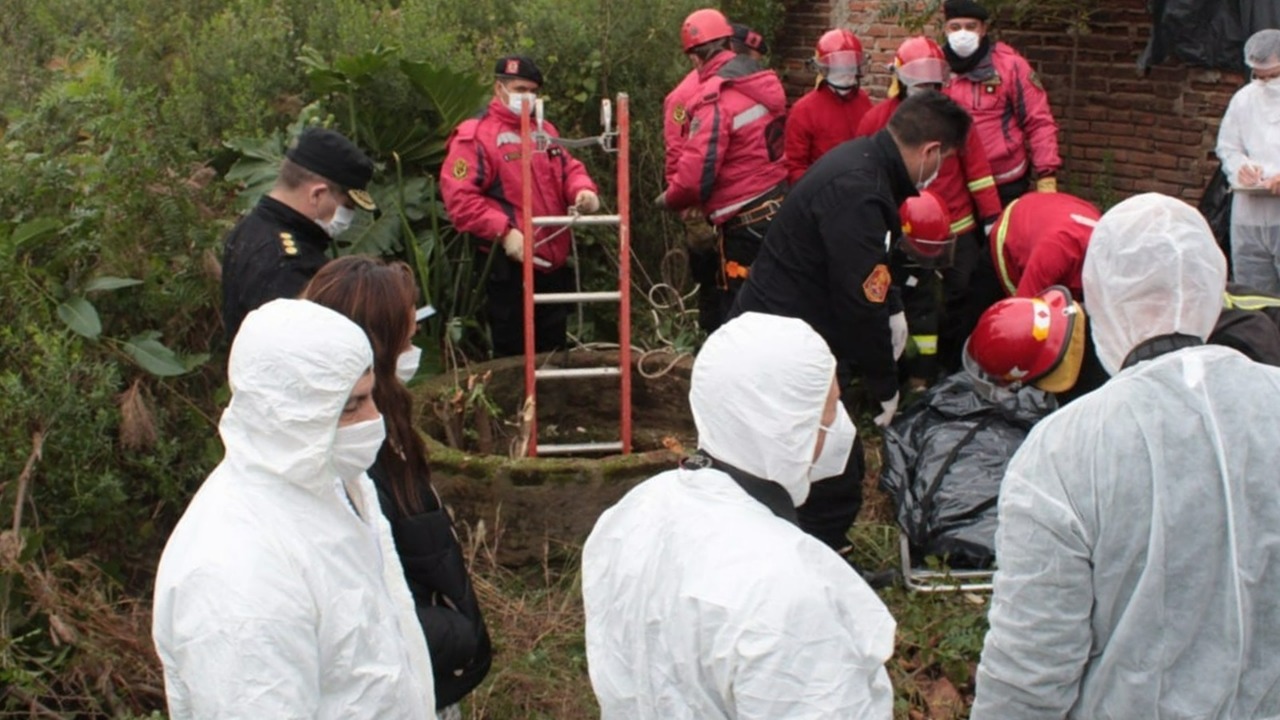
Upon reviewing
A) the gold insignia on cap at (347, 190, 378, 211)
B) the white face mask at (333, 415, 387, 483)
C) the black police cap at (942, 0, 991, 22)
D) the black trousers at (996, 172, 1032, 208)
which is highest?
the black police cap at (942, 0, 991, 22)

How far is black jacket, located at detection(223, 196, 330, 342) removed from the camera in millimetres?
4281

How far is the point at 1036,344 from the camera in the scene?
4480 millimetres

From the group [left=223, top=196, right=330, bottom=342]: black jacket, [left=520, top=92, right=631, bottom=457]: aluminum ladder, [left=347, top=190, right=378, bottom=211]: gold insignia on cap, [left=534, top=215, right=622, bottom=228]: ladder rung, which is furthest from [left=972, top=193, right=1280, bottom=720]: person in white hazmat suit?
[left=534, top=215, right=622, bottom=228]: ladder rung

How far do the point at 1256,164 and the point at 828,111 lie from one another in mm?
2089

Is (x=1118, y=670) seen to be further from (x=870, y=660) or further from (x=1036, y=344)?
(x=1036, y=344)

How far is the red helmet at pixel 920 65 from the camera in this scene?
22.2 ft

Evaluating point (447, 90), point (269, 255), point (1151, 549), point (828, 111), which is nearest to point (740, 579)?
point (1151, 549)

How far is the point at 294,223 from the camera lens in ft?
14.3

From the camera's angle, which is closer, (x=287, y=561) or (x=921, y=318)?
(x=287, y=561)

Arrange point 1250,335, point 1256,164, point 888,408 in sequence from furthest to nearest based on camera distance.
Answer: point 1256,164
point 888,408
point 1250,335

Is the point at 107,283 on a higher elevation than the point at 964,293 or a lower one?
higher

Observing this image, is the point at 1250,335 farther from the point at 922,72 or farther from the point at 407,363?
the point at 922,72

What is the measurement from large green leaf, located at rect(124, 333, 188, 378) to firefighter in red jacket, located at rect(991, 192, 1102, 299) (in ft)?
10.7

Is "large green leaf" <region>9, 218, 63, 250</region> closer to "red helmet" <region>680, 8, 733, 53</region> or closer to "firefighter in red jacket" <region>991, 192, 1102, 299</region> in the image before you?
"red helmet" <region>680, 8, 733, 53</region>
